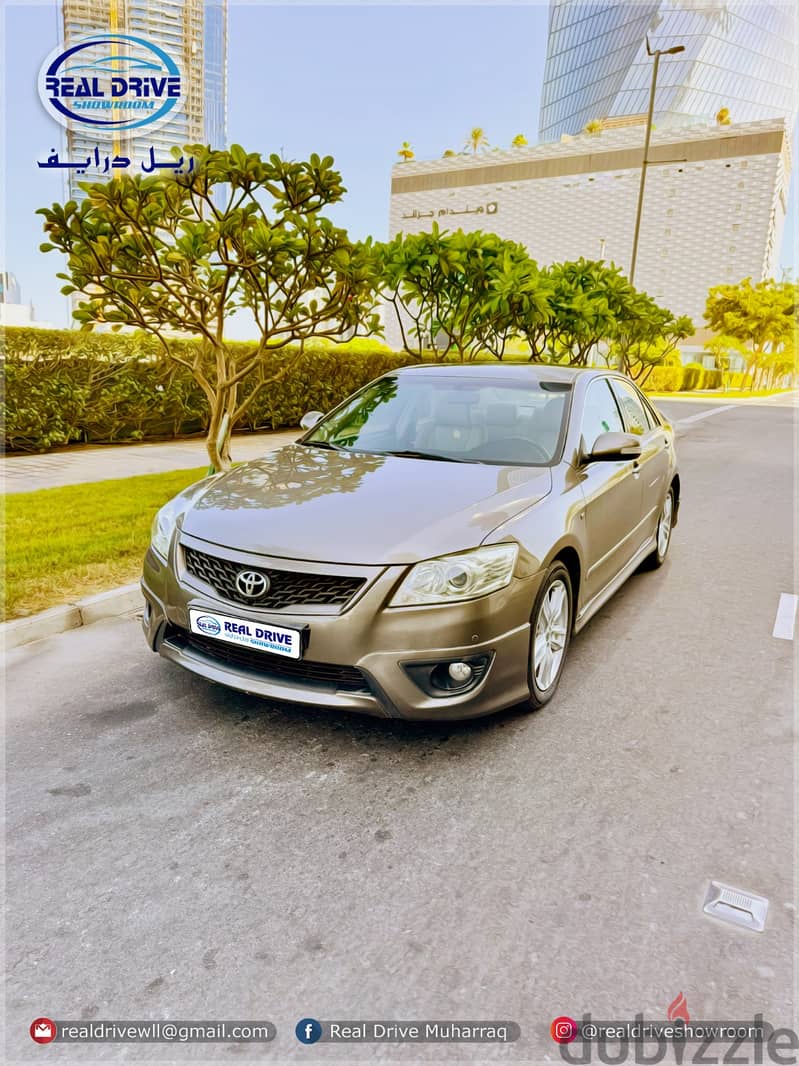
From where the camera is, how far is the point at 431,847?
2604 millimetres

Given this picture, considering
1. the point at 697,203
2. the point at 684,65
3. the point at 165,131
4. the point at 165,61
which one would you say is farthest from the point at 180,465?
the point at 684,65

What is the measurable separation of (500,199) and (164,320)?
3787 inches

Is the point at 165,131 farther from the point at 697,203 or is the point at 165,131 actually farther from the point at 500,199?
the point at 500,199

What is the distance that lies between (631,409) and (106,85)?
10101mm

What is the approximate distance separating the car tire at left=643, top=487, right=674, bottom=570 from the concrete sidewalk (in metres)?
5.97

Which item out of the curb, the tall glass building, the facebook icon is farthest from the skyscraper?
the tall glass building

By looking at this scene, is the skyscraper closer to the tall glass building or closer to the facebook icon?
the facebook icon

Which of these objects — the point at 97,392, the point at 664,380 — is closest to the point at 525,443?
the point at 97,392

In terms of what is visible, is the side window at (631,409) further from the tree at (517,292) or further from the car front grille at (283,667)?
the tree at (517,292)

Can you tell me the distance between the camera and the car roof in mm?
4672

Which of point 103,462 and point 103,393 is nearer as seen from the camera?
point 103,462

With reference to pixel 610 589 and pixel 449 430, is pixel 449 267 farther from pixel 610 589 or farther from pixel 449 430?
pixel 610 589

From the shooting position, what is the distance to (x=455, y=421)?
4387mm

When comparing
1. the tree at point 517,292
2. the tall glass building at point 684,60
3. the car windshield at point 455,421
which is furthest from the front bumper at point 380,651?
the tall glass building at point 684,60
